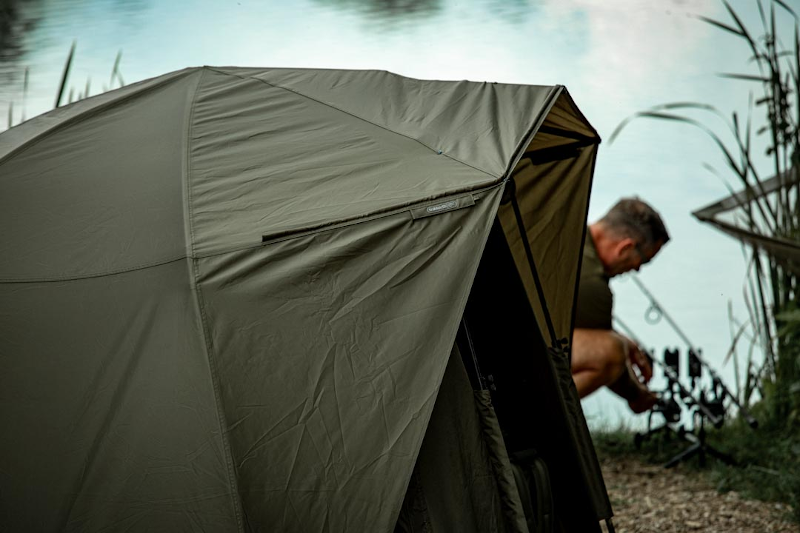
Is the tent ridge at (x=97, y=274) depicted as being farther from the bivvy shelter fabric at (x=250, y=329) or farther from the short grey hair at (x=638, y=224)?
the short grey hair at (x=638, y=224)

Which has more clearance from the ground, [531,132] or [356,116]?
[356,116]

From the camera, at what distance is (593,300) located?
379 cm

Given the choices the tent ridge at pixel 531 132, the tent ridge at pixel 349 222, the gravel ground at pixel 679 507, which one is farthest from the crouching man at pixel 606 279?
the tent ridge at pixel 349 222

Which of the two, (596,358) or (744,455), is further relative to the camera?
(744,455)

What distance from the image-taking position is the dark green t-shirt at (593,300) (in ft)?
12.4

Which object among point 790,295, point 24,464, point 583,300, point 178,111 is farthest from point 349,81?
point 790,295

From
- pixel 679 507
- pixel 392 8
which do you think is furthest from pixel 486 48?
pixel 679 507

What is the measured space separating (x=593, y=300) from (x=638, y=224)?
0.38 m

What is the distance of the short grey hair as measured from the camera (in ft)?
12.6

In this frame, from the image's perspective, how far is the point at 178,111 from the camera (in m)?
2.35

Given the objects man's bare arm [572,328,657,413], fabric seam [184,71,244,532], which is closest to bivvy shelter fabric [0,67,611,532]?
fabric seam [184,71,244,532]

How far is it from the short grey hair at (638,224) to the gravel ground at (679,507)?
1.09m

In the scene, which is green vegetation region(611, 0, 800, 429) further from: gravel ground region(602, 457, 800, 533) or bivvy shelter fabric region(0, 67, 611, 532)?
bivvy shelter fabric region(0, 67, 611, 532)

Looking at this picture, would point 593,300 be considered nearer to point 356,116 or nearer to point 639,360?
point 639,360
